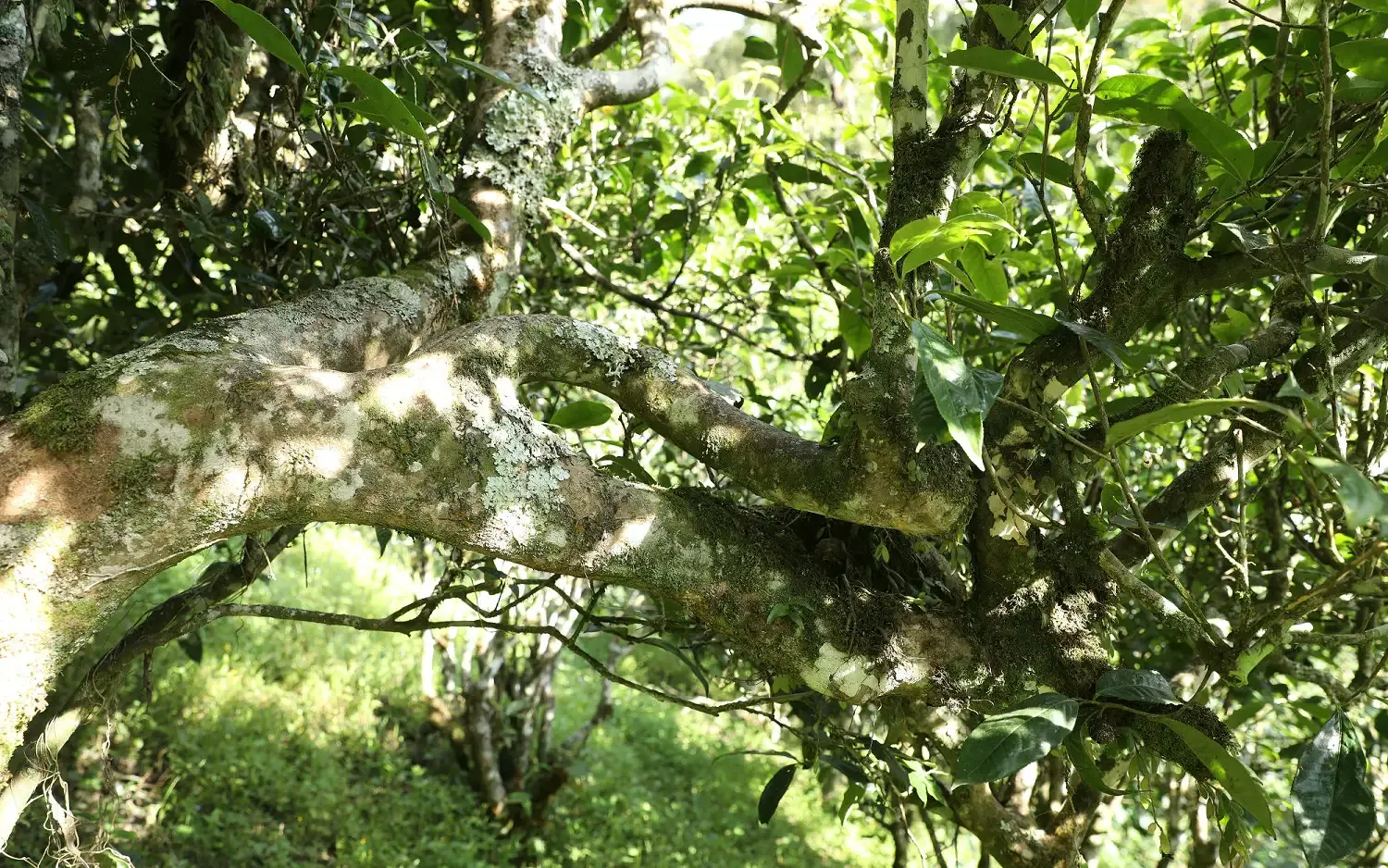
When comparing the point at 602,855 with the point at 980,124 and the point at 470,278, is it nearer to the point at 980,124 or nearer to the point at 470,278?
the point at 470,278

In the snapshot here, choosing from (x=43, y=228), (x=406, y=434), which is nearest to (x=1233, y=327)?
(x=406, y=434)

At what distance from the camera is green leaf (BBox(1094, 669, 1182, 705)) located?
941mm

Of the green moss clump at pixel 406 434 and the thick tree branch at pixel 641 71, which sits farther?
the thick tree branch at pixel 641 71

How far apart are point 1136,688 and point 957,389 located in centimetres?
42

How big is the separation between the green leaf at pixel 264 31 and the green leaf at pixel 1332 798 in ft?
3.86

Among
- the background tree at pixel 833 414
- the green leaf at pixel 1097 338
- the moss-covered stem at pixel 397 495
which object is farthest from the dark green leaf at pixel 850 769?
the green leaf at pixel 1097 338

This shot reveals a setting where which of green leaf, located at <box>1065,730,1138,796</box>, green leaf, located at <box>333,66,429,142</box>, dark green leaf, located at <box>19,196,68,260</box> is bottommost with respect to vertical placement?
green leaf, located at <box>1065,730,1138,796</box>

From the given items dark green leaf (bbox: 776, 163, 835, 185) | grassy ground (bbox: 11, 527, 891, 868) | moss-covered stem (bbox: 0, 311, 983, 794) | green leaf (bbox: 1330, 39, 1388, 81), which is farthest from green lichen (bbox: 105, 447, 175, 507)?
grassy ground (bbox: 11, 527, 891, 868)

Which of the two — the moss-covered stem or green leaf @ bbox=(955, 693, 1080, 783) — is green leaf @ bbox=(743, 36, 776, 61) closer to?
the moss-covered stem

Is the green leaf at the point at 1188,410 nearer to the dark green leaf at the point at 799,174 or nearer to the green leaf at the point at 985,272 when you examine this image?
the green leaf at the point at 985,272

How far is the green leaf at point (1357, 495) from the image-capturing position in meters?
0.58

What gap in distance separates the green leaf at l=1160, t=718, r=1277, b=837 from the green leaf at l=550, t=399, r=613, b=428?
2.52 feet

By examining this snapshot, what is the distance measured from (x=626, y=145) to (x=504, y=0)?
0.91 m

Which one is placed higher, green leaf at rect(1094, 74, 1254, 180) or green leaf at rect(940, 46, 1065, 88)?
green leaf at rect(1094, 74, 1254, 180)
